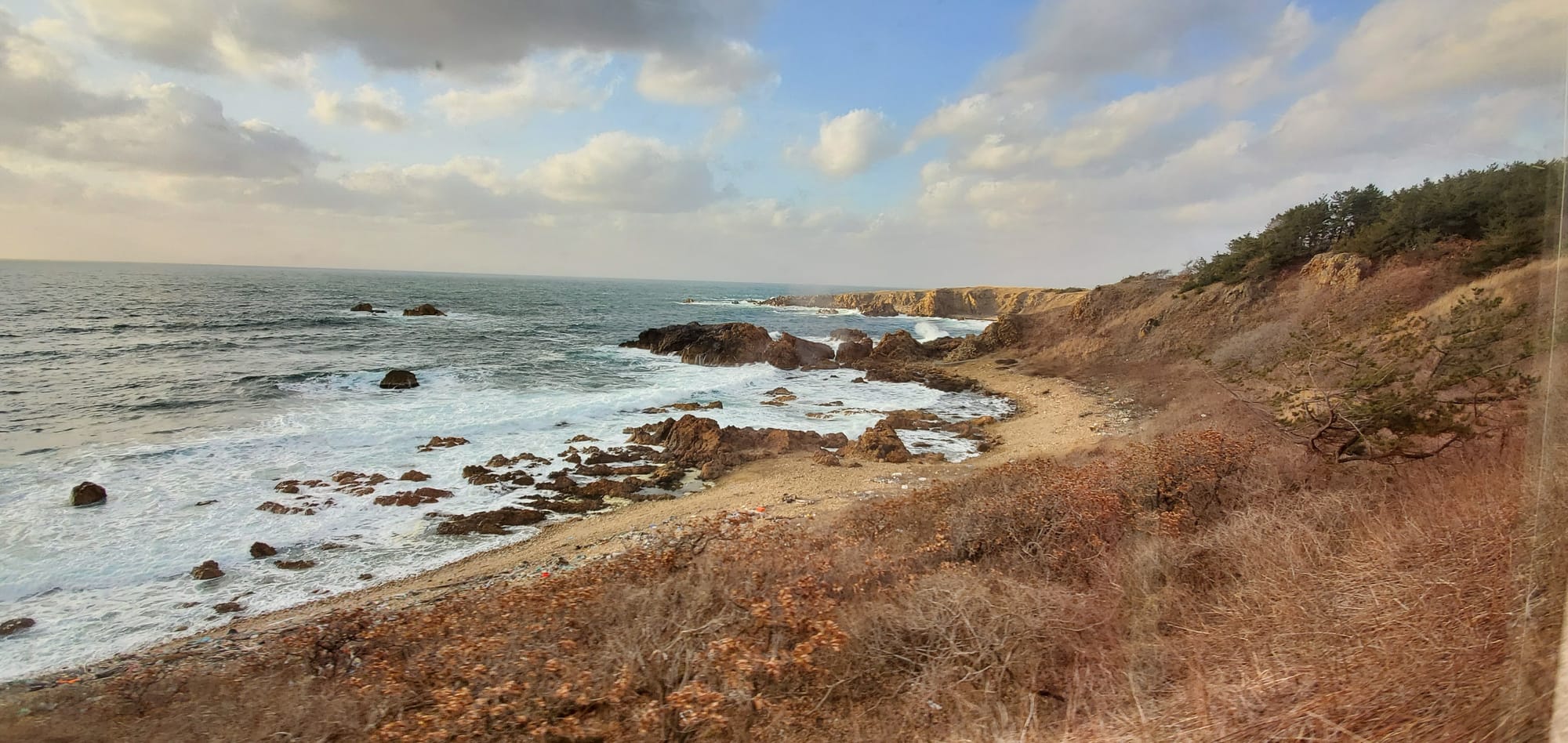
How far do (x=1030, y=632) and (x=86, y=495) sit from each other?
1821 centimetres

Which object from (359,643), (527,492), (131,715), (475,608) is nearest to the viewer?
(131,715)

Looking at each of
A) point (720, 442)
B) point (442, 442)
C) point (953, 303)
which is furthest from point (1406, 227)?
point (953, 303)

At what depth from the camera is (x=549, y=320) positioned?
60656 millimetres

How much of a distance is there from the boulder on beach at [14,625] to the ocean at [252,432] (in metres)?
0.15

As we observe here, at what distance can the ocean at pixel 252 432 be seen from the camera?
1018 cm

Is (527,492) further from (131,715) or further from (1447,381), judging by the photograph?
(1447,381)

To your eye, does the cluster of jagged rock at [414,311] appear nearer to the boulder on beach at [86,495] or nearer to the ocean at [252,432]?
the ocean at [252,432]

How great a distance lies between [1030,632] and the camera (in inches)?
197

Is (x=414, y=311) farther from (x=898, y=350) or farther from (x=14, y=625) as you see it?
(x=14, y=625)

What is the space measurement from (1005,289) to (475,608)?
83206 millimetres

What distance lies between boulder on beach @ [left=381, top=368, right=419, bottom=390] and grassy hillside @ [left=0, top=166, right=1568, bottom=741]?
65.3ft

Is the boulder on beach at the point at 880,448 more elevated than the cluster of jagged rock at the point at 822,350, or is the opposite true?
the cluster of jagged rock at the point at 822,350

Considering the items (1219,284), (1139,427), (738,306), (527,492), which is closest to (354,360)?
(527,492)

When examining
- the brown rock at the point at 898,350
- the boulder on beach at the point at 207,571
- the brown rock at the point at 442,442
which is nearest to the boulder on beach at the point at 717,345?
the brown rock at the point at 898,350
